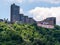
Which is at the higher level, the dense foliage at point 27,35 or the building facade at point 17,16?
the building facade at point 17,16

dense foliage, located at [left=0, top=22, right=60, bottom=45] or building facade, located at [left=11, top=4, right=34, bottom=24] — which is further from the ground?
building facade, located at [left=11, top=4, right=34, bottom=24]

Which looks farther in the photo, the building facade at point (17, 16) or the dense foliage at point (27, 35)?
the building facade at point (17, 16)

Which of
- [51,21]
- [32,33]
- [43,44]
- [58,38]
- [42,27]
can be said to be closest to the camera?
[43,44]

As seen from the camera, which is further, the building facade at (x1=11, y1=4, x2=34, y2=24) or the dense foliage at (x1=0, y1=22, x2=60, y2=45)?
the building facade at (x1=11, y1=4, x2=34, y2=24)

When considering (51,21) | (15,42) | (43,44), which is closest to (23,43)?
(15,42)

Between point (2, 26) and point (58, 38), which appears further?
point (58, 38)

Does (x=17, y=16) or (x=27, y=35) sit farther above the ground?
(x=17, y=16)

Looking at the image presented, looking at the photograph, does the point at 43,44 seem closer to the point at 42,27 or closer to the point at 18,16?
the point at 42,27

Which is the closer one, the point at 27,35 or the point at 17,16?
the point at 27,35
